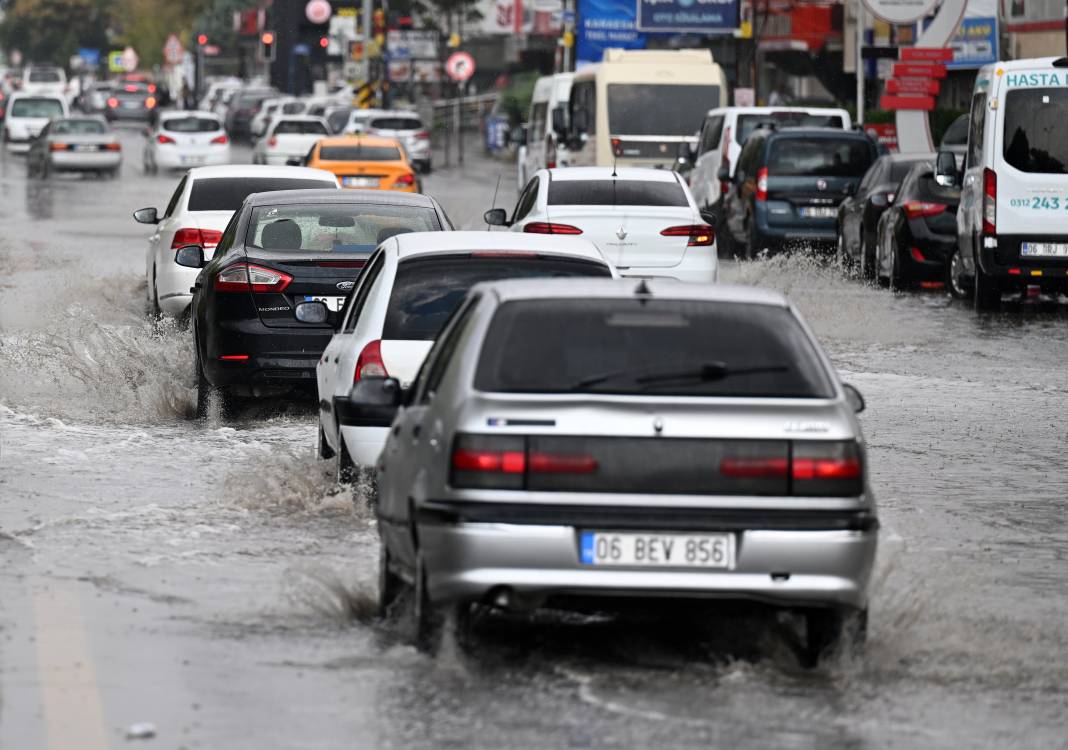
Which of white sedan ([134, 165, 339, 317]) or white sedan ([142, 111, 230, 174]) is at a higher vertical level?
white sedan ([134, 165, 339, 317])

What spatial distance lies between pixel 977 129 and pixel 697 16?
36.6m

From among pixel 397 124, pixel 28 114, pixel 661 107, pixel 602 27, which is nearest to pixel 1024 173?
pixel 661 107

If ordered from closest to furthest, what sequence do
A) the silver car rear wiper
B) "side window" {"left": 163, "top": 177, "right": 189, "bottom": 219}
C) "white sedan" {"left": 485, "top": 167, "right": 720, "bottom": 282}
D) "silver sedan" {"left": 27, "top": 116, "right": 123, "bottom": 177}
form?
the silver car rear wiper < "white sedan" {"left": 485, "top": 167, "right": 720, "bottom": 282} < "side window" {"left": 163, "top": 177, "right": 189, "bottom": 219} < "silver sedan" {"left": 27, "top": 116, "right": 123, "bottom": 177}

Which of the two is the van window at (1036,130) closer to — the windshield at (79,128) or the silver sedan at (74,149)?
the silver sedan at (74,149)

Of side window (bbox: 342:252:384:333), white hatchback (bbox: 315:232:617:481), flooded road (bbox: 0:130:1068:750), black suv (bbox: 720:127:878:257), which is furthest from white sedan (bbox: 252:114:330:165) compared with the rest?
white hatchback (bbox: 315:232:617:481)

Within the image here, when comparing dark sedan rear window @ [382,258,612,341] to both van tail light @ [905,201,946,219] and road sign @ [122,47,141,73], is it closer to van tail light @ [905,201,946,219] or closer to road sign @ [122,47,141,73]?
van tail light @ [905,201,946,219]

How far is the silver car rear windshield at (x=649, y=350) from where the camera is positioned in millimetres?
7230

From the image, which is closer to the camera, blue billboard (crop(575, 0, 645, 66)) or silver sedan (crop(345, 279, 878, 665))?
silver sedan (crop(345, 279, 878, 665))

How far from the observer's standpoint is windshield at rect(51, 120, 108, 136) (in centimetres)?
5438

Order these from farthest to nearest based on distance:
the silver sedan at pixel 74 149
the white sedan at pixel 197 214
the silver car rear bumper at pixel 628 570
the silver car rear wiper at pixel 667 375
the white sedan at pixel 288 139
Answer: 1. the silver sedan at pixel 74 149
2. the white sedan at pixel 288 139
3. the white sedan at pixel 197 214
4. the silver car rear wiper at pixel 667 375
5. the silver car rear bumper at pixel 628 570

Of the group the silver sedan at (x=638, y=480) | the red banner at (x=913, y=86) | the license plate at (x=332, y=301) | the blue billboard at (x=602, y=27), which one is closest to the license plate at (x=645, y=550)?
the silver sedan at (x=638, y=480)

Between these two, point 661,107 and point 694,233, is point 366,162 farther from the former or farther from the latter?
point 694,233

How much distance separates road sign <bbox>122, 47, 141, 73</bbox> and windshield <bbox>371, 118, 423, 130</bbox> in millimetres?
106276

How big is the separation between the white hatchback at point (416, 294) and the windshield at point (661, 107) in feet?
92.0
